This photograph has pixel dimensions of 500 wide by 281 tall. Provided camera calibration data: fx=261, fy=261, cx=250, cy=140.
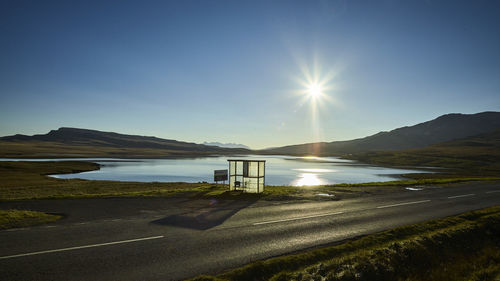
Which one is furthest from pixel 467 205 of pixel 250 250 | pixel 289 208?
pixel 250 250

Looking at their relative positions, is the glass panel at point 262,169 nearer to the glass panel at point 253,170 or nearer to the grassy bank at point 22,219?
the glass panel at point 253,170

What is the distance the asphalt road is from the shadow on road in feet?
0.17

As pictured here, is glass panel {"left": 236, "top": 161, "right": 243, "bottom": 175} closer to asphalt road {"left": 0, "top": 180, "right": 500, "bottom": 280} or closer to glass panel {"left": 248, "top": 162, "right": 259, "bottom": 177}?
glass panel {"left": 248, "top": 162, "right": 259, "bottom": 177}

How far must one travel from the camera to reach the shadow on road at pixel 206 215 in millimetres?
13289

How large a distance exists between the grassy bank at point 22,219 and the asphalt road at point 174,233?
2.86 ft

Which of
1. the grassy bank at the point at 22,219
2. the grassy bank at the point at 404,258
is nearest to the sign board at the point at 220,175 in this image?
the grassy bank at the point at 22,219

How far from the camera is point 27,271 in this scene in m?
7.63

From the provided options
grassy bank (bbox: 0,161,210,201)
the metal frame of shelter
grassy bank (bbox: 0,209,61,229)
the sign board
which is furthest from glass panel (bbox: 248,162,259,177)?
grassy bank (bbox: 0,209,61,229)

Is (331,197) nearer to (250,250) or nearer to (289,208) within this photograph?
(289,208)

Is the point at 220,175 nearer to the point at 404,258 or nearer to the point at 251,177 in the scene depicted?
the point at 251,177

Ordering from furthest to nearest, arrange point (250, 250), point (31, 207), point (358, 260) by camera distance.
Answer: point (31, 207)
point (250, 250)
point (358, 260)

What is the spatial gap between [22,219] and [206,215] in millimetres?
9168

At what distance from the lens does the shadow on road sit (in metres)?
13.3

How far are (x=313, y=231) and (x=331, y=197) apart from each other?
1106cm
